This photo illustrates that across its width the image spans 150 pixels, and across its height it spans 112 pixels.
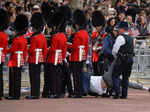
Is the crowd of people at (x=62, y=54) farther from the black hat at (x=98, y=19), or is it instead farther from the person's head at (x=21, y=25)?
the black hat at (x=98, y=19)

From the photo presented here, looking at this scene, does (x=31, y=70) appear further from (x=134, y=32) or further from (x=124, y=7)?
(x=124, y=7)

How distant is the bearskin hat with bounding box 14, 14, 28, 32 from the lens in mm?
15209

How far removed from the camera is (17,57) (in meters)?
15.0

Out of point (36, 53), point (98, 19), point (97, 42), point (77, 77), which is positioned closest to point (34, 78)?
point (36, 53)

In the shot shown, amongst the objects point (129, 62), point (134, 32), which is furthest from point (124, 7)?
point (129, 62)

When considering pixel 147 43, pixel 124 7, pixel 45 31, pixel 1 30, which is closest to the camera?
pixel 1 30

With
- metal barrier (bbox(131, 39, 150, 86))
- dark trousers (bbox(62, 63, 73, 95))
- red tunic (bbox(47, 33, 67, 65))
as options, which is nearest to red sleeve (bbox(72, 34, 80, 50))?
red tunic (bbox(47, 33, 67, 65))

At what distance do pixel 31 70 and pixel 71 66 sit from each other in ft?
3.29

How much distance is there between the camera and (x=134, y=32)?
2067cm

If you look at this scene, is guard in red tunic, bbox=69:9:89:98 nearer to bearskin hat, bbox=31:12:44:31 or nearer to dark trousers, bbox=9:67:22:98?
bearskin hat, bbox=31:12:44:31

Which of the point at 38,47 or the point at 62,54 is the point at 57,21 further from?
the point at 38,47

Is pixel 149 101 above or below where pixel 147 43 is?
below

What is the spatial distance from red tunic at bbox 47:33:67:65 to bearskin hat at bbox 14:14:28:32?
669mm

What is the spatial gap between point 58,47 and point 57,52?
4.6 inches
